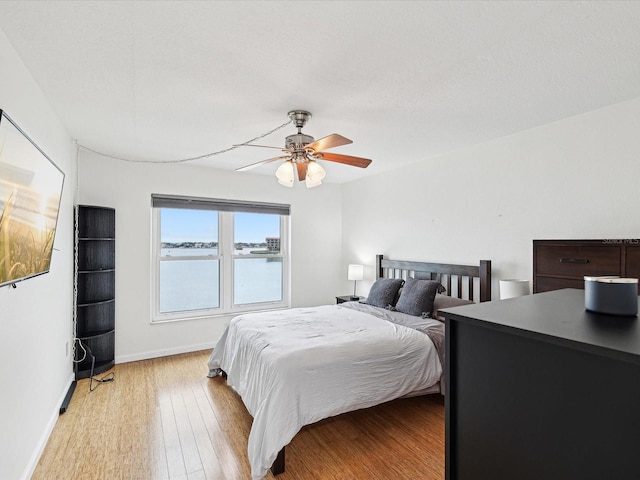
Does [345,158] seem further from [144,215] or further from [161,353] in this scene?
[161,353]

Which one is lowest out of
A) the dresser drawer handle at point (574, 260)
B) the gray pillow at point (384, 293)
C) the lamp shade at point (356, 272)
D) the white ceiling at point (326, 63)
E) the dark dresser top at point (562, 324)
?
the gray pillow at point (384, 293)

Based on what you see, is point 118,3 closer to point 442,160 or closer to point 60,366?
point 60,366

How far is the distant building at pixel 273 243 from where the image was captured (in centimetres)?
514

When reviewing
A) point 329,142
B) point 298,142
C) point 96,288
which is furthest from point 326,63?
point 96,288

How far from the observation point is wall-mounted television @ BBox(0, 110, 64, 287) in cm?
150

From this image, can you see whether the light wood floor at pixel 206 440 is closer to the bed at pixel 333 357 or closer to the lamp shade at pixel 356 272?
the bed at pixel 333 357

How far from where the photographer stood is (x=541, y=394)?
73 cm

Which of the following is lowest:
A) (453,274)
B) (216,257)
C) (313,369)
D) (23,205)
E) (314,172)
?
(313,369)

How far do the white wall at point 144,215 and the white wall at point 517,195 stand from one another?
1.78 meters

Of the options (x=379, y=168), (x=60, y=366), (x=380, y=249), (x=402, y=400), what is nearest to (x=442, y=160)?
(x=379, y=168)

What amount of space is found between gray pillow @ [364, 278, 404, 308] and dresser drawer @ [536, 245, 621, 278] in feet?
5.01

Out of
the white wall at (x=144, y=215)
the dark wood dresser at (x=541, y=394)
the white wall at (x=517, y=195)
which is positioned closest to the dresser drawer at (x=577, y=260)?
the white wall at (x=517, y=195)

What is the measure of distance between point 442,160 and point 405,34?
96.1 inches

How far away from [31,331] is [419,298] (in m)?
3.17
